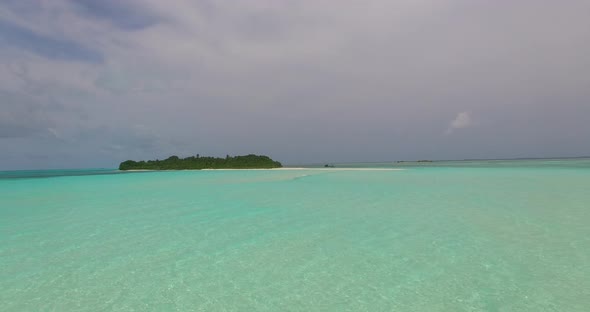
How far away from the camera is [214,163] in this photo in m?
98.8

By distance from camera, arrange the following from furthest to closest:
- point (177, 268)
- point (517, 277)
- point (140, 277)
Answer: point (177, 268)
point (140, 277)
point (517, 277)

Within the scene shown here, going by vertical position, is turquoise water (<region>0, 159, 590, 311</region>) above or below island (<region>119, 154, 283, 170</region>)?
below

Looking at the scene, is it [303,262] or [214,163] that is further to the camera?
[214,163]

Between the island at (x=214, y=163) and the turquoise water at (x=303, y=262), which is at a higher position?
the island at (x=214, y=163)

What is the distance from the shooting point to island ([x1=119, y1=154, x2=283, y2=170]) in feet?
313

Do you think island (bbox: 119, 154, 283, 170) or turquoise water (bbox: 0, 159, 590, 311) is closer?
turquoise water (bbox: 0, 159, 590, 311)

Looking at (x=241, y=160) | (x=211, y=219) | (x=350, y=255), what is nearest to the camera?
(x=350, y=255)

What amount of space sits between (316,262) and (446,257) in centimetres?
291

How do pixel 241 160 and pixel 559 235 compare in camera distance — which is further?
pixel 241 160

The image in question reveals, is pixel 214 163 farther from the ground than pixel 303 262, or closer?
farther from the ground

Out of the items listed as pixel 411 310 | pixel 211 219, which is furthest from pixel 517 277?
pixel 211 219

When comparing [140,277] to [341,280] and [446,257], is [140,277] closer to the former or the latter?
[341,280]

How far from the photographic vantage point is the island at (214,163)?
95438 mm

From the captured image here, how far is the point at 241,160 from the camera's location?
320ft
